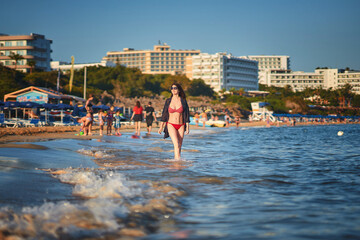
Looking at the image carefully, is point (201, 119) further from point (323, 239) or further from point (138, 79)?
point (138, 79)

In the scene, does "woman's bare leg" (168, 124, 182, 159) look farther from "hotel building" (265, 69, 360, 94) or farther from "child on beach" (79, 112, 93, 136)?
"hotel building" (265, 69, 360, 94)

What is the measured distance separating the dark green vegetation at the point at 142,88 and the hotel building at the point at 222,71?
1672cm

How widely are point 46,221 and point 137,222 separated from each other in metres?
0.87

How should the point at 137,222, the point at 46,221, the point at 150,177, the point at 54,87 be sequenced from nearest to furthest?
the point at 46,221
the point at 137,222
the point at 150,177
the point at 54,87

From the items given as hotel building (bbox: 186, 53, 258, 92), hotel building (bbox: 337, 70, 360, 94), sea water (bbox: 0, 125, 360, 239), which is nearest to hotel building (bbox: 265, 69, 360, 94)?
hotel building (bbox: 337, 70, 360, 94)

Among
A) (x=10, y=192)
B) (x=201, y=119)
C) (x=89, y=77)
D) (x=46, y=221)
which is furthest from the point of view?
(x=89, y=77)

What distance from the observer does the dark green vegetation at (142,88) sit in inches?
2815

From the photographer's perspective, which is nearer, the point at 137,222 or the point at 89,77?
the point at 137,222

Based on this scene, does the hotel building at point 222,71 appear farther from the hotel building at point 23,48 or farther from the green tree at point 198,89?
the hotel building at point 23,48

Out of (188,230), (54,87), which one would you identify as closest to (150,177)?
(188,230)

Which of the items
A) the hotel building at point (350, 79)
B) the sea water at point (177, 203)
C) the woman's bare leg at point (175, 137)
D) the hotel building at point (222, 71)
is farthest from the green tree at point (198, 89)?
the sea water at point (177, 203)

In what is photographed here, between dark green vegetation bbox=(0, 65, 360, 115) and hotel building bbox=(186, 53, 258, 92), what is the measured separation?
16.7m

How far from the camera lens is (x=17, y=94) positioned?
42.8 m

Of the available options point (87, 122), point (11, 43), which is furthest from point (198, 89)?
point (87, 122)
